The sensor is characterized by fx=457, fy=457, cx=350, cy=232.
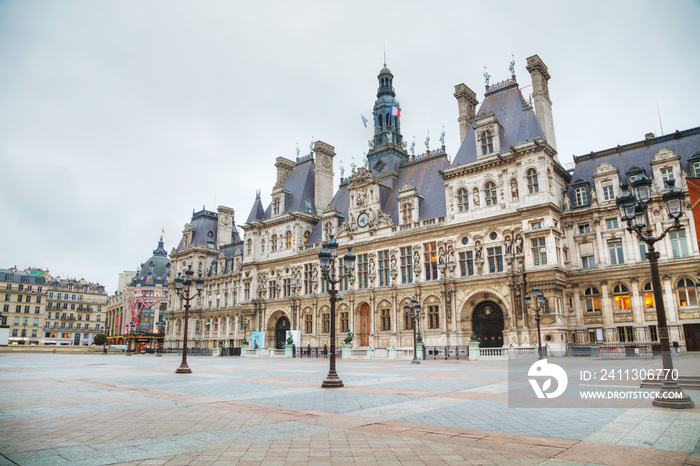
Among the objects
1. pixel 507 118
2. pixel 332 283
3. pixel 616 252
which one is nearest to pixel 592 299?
pixel 616 252

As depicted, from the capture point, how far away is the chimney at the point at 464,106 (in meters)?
46.9

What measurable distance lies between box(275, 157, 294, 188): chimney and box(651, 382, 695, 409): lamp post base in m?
56.6

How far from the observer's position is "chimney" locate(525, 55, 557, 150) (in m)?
40.7

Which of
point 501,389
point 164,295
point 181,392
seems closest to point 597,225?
point 501,389

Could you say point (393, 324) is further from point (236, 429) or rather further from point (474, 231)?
point (236, 429)

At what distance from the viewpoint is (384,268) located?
45562mm

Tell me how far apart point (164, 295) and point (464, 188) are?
98.4 metres

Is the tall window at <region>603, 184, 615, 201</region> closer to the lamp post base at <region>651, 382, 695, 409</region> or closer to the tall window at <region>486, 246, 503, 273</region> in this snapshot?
the tall window at <region>486, 246, 503, 273</region>

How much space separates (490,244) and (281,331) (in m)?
29.0

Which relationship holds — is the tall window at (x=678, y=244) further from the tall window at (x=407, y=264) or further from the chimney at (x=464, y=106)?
the chimney at (x=464, y=106)

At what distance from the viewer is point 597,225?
1438 inches

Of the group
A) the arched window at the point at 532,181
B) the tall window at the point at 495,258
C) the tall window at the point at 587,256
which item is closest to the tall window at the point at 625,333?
the tall window at the point at 587,256

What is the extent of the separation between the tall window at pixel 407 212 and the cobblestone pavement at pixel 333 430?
32845 millimetres

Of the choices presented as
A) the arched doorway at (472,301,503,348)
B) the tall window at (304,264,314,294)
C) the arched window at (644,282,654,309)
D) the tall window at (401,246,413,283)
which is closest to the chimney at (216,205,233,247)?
the tall window at (304,264,314,294)
